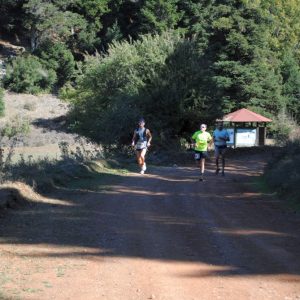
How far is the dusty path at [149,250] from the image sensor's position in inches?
238

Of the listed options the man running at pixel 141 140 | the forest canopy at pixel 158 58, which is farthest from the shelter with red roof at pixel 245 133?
the man running at pixel 141 140

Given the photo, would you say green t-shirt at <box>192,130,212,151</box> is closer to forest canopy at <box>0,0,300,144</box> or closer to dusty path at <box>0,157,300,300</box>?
dusty path at <box>0,157,300,300</box>

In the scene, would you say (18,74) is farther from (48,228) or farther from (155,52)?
(48,228)

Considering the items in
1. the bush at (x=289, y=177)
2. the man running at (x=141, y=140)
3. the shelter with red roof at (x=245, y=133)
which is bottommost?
the bush at (x=289, y=177)

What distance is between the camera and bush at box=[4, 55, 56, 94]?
224 feet

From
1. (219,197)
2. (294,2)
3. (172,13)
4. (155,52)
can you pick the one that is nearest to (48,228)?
(219,197)

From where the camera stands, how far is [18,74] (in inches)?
2694

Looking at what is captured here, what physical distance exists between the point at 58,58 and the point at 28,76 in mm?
6764

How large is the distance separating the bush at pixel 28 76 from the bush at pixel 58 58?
51.2 inches

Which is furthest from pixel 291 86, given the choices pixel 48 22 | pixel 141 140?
pixel 141 140

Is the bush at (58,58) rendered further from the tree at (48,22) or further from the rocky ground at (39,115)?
the rocky ground at (39,115)

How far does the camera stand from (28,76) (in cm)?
6812

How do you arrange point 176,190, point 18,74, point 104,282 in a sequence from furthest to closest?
point 18,74 → point 176,190 → point 104,282

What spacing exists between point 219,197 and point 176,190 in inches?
64.3
